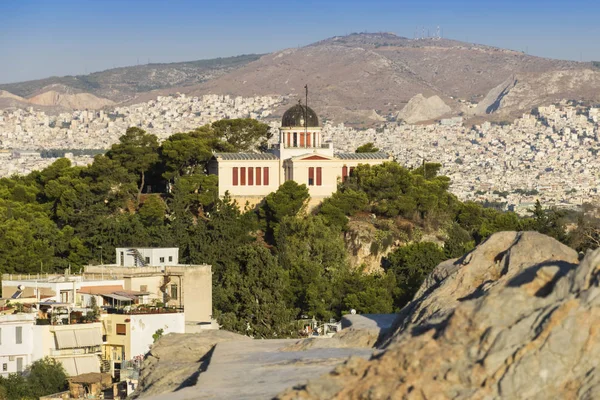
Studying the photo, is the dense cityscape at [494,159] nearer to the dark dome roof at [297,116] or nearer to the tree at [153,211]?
the dark dome roof at [297,116]

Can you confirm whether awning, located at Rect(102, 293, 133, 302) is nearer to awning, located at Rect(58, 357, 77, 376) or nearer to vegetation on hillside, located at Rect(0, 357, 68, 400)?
awning, located at Rect(58, 357, 77, 376)

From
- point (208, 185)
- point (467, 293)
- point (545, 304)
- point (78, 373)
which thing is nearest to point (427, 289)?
point (467, 293)

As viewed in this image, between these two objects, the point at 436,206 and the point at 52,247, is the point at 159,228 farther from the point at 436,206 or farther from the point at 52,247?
the point at 436,206

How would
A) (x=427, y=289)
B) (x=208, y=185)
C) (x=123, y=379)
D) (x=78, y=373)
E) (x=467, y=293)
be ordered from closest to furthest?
Result: (x=467, y=293) < (x=427, y=289) < (x=123, y=379) < (x=78, y=373) < (x=208, y=185)

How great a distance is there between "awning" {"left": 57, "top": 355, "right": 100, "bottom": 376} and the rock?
56.5ft

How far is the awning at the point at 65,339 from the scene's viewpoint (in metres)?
31.8

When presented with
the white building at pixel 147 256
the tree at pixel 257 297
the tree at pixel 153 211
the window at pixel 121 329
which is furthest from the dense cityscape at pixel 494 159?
the window at pixel 121 329

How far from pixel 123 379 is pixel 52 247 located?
19149 mm

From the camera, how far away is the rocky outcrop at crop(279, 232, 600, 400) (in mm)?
8000

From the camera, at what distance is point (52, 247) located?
151 feet

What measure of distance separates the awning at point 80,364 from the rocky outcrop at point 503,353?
23.6 metres

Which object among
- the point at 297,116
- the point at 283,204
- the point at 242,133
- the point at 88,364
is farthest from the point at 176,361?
the point at 242,133

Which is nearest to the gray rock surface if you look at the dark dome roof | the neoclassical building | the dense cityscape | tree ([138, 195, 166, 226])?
tree ([138, 195, 166, 226])

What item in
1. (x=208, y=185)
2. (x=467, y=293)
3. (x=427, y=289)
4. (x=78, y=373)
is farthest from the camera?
(x=208, y=185)
